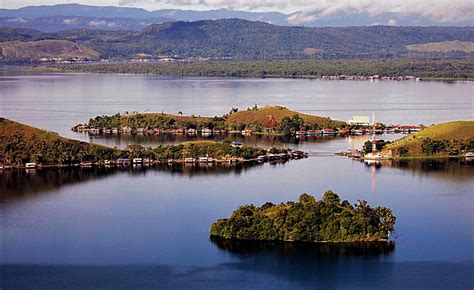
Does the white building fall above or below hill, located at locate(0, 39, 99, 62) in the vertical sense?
below

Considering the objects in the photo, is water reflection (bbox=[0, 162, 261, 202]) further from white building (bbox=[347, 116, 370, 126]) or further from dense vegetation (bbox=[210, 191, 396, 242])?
white building (bbox=[347, 116, 370, 126])

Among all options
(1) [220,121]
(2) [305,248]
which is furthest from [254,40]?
(2) [305,248]

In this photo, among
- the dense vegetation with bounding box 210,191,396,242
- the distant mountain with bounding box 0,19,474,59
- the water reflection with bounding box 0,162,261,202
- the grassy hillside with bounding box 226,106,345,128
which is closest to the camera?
the dense vegetation with bounding box 210,191,396,242

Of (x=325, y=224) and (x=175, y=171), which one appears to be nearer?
(x=325, y=224)

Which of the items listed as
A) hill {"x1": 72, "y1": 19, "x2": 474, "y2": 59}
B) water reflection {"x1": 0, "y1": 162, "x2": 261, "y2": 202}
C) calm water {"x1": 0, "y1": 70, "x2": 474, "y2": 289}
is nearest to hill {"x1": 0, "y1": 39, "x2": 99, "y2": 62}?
hill {"x1": 72, "y1": 19, "x2": 474, "y2": 59}

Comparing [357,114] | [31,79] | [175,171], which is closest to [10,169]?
[175,171]

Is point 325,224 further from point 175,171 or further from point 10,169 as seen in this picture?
point 10,169

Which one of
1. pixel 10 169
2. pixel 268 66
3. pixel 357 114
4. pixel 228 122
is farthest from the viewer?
pixel 268 66

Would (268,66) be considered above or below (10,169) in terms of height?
above
